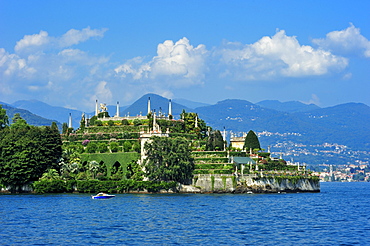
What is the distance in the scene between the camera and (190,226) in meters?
61.4

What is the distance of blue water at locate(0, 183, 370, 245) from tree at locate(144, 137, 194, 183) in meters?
13.7

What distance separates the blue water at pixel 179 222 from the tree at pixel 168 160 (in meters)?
13.7

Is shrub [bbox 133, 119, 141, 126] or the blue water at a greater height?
shrub [bbox 133, 119, 141, 126]

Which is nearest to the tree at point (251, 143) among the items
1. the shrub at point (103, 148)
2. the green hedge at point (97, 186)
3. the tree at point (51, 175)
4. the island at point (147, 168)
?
the island at point (147, 168)

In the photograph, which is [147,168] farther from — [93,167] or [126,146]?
[126,146]

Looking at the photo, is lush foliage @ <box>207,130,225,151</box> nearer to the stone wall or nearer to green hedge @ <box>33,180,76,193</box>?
the stone wall

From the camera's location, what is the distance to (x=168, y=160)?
107688 mm

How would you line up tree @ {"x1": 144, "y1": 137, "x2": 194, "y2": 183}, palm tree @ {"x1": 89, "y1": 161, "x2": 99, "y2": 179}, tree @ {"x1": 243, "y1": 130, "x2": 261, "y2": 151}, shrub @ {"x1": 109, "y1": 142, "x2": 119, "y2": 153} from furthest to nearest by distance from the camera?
1. tree @ {"x1": 243, "y1": 130, "x2": 261, "y2": 151}
2. shrub @ {"x1": 109, "y1": 142, "x2": 119, "y2": 153}
3. palm tree @ {"x1": 89, "y1": 161, "x2": 99, "y2": 179}
4. tree @ {"x1": 144, "y1": 137, "x2": 194, "y2": 183}

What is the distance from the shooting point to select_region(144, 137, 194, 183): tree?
108 metres

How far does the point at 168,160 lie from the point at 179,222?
4347cm

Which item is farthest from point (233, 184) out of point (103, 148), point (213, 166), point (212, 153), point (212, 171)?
point (103, 148)

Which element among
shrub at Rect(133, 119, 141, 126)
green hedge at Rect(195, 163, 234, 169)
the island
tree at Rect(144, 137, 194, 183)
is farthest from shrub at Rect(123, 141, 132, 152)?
green hedge at Rect(195, 163, 234, 169)

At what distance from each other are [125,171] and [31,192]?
17.3 m

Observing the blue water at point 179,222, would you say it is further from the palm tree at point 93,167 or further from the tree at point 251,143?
the tree at point 251,143
